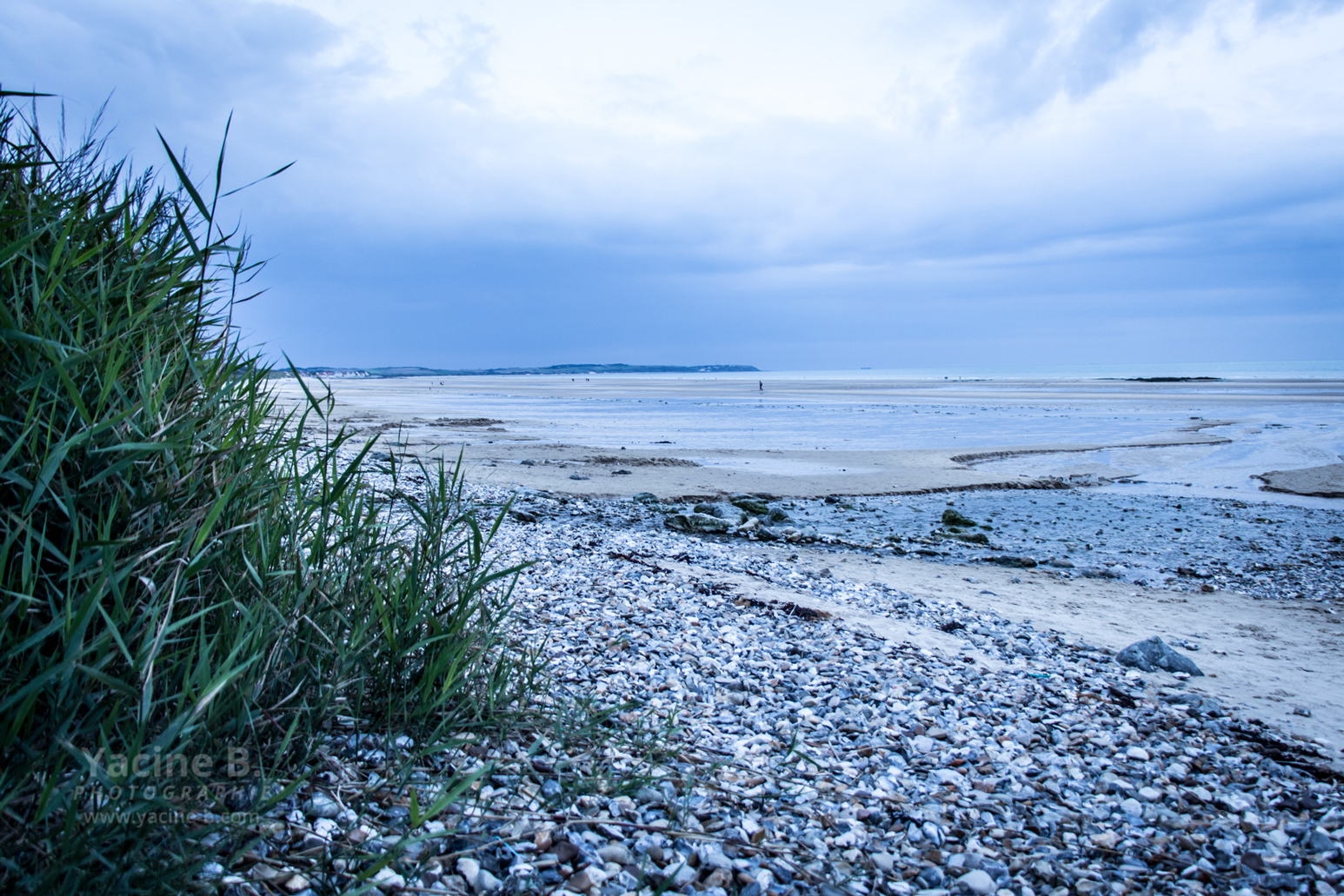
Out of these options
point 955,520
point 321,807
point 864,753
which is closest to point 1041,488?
point 955,520

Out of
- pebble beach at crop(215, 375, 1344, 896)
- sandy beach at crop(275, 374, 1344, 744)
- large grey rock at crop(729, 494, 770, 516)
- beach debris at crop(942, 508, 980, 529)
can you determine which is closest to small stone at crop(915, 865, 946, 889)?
pebble beach at crop(215, 375, 1344, 896)

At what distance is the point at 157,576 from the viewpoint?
2592 mm

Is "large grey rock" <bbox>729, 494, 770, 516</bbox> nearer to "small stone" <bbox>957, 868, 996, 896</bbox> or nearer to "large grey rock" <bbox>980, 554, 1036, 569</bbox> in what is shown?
"large grey rock" <bbox>980, 554, 1036, 569</bbox>

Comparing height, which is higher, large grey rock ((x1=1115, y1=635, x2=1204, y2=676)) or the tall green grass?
the tall green grass

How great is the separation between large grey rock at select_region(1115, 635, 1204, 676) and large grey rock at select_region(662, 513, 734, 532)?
600 centimetres

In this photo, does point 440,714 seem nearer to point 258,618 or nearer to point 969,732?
point 258,618

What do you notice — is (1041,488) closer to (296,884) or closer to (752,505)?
(752,505)

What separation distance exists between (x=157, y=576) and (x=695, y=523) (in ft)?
29.4

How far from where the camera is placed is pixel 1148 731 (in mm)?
4406

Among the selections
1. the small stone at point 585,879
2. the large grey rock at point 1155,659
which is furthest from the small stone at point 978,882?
the large grey rock at point 1155,659

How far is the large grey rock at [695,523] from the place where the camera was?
1111 centimetres

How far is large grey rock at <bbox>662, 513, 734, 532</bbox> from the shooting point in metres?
11.1

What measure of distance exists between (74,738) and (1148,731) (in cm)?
521

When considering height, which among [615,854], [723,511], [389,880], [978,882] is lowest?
[978,882]
